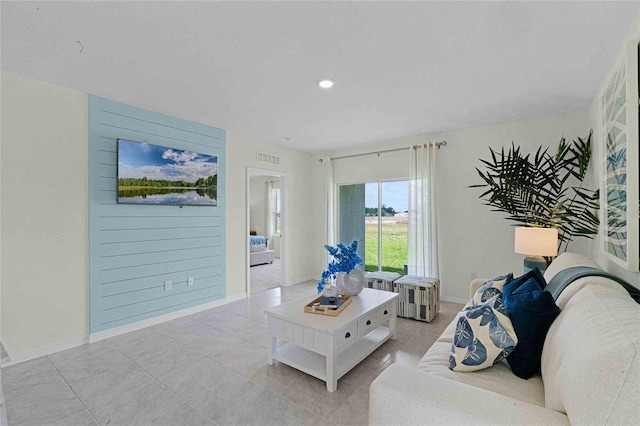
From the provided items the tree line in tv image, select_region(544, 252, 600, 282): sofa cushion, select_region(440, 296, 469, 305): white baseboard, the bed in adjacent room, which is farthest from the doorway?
select_region(544, 252, 600, 282): sofa cushion

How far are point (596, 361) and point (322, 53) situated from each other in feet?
7.52

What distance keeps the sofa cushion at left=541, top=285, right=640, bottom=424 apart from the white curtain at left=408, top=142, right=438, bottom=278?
3189 millimetres

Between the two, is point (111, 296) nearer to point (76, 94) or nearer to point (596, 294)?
point (76, 94)

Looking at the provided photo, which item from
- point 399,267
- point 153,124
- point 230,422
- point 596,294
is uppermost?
point 153,124

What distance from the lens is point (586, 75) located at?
265 centimetres

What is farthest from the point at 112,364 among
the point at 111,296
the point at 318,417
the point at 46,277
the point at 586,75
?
the point at 586,75

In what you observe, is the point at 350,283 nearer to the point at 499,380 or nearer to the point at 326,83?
the point at 499,380

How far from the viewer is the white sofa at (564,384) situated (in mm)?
832

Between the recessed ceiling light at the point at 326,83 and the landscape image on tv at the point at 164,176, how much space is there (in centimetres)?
201

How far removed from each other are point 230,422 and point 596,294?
6.77 ft

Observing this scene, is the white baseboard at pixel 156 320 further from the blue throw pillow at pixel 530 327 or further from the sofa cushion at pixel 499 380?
the blue throw pillow at pixel 530 327

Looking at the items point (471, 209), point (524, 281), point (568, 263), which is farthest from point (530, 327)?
point (471, 209)

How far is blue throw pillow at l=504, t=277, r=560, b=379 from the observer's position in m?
1.44

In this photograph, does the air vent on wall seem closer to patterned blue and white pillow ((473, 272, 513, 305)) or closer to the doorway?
the doorway
